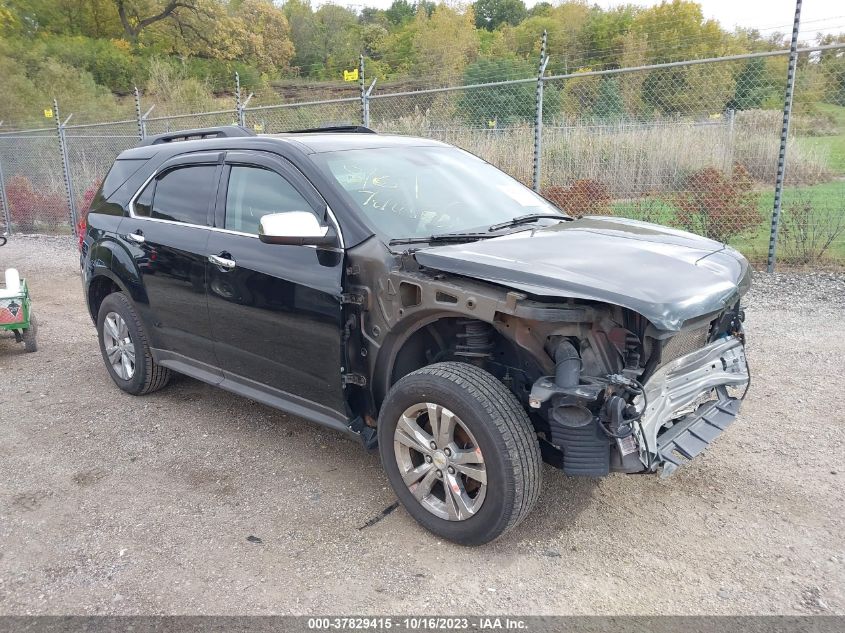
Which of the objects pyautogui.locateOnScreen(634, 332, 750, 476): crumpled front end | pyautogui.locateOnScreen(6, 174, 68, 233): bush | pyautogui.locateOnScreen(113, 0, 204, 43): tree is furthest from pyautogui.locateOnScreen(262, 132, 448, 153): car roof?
pyautogui.locateOnScreen(113, 0, 204, 43): tree

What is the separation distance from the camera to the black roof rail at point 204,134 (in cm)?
461

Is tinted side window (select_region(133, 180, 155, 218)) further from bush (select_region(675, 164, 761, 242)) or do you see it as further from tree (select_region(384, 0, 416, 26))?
tree (select_region(384, 0, 416, 26))

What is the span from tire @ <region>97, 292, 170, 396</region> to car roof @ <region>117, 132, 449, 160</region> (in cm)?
116

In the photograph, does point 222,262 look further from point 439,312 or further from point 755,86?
point 755,86

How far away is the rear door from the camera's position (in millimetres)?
4172

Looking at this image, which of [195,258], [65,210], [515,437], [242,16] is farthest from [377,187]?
[242,16]

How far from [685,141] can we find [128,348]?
8.42 m

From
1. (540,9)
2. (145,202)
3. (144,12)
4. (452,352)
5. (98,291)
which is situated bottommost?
(98,291)

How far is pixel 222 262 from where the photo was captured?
12.9 feet

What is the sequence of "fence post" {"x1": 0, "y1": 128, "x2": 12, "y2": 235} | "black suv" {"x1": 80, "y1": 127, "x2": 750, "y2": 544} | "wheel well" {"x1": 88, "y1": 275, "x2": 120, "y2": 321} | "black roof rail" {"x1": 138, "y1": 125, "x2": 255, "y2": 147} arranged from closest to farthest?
1. "black suv" {"x1": 80, "y1": 127, "x2": 750, "y2": 544}
2. "black roof rail" {"x1": 138, "y1": 125, "x2": 255, "y2": 147}
3. "wheel well" {"x1": 88, "y1": 275, "x2": 120, "y2": 321}
4. "fence post" {"x1": 0, "y1": 128, "x2": 12, "y2": 235}

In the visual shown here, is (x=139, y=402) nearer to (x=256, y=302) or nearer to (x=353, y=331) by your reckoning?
(x=256, y=302)

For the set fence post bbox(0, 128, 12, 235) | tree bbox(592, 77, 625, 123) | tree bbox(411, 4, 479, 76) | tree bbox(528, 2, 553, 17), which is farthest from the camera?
tree bbox(528, 2, 553, 17)

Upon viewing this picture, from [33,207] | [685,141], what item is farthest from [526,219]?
[33,207]

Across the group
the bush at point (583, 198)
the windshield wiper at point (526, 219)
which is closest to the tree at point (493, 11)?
the bush at point (583, 198)
